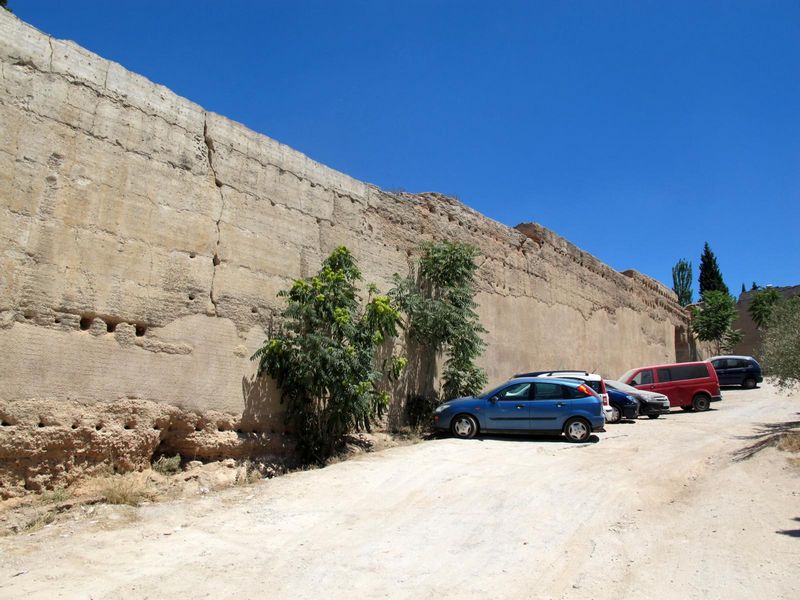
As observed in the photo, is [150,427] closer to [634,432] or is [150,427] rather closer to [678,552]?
[678,552]

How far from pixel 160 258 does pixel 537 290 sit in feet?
41.6

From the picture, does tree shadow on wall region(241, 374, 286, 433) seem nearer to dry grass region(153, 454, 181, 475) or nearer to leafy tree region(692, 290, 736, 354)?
dry grass region(153, 454, 181, 475)

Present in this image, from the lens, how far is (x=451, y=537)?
261 inches

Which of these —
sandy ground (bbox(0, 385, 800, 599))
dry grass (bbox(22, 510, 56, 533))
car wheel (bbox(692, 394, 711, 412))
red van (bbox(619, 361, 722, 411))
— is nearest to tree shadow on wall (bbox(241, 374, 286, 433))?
sandy ground (bbox(0, 385, 800, 599))

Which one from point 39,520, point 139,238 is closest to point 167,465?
point 39,520

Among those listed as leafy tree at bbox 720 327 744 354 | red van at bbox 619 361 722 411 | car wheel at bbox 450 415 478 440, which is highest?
leafy tree at bbox 720 327 744 354

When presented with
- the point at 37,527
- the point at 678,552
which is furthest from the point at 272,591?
the point at 678,552

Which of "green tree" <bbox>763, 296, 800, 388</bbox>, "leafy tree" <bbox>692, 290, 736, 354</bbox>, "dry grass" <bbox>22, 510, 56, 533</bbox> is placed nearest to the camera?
"dry grass" <bbox>22, 510, 56, 533</bbox>

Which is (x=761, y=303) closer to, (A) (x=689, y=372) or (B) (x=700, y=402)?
(A) (x=689, y=372)

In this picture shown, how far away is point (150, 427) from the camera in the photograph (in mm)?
8586

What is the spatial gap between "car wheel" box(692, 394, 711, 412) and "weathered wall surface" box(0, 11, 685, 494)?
12157 millimetres

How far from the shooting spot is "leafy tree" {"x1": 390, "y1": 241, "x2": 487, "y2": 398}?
13875 mm

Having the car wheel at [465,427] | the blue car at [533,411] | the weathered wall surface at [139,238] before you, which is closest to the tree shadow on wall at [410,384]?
the blue car at [533,411]

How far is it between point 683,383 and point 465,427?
10.2m
